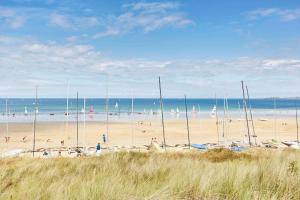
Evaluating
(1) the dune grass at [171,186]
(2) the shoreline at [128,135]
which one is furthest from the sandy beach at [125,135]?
(1) the dune grass at [171,186]

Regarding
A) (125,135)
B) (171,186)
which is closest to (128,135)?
(125,135)

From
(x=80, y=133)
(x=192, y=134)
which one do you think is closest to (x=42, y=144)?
(x=80, y=133)

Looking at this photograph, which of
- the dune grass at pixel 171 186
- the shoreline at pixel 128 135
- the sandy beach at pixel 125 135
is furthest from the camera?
the sandy beach at pixel 125 135

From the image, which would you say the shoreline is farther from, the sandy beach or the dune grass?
the dune grass

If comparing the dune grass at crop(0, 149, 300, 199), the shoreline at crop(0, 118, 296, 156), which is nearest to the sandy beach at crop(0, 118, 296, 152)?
the shoreline at crop(0, 118, 296, 156)

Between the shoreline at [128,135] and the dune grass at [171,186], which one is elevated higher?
the dune grass at [171,186]

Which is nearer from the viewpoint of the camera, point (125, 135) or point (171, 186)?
point (171, 186)

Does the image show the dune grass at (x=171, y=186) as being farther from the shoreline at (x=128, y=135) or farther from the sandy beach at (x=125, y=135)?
the sandy beach at (x=125, y=135)

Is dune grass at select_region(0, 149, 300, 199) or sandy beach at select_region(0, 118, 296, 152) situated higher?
dune grass at select_region(0, 149, 300, 199)

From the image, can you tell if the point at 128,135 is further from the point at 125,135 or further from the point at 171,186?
the point at 171,186

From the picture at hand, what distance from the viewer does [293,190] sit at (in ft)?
19.9

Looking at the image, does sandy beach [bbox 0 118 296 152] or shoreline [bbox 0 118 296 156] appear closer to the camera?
shoreline [bbox 0 118 296 156]

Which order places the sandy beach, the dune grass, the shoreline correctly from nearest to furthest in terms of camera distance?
the dune grass → the shoreline → the sandy beach

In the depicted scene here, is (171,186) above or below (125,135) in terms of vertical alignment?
above
